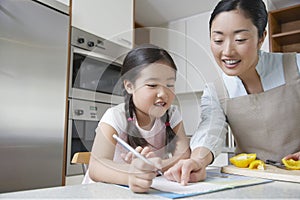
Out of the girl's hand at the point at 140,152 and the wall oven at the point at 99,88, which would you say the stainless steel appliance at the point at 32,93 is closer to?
the wall oven at the point at 99,88

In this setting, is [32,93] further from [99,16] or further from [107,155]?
[107,155]

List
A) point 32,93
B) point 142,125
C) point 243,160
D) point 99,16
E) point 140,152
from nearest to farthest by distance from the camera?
point 140,152, point 142,125, point 243,160, point 32,93, point 99,16

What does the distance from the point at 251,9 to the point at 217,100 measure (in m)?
0.27

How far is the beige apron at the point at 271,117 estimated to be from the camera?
0.87m

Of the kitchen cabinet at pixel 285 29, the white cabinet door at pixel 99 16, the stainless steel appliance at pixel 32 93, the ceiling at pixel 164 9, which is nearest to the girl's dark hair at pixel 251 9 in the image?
the ceiling at pixel 164 9

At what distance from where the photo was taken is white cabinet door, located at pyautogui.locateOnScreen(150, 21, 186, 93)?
0.51 metres

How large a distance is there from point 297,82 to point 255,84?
0.40 feet

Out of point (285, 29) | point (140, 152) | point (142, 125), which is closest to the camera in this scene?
point (140, 152)

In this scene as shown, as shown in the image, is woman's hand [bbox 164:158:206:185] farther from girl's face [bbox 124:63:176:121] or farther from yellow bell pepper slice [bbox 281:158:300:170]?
yellow bell pepper slice [bbox 281:158:300:170]

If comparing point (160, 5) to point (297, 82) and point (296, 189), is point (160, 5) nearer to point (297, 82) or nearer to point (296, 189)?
point (297, 82)

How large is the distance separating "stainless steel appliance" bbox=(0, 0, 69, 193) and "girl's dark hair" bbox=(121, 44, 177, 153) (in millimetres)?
967

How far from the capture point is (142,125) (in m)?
0.53

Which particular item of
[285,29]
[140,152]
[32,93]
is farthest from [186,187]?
[285,29]

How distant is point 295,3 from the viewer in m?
2.20
